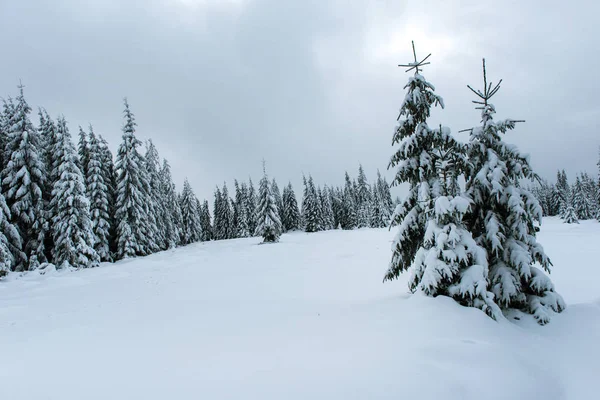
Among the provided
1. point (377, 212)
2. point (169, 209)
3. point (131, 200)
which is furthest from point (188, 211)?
point (377, 212)

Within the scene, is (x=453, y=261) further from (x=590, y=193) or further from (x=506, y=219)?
(x=590, y=193)

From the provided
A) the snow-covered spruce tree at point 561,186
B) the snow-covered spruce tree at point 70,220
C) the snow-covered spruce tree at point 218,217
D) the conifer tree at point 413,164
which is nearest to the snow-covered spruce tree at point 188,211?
the snow-covered spruce tree at point 218,217

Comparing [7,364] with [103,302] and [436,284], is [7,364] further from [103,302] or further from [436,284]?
[436,284]

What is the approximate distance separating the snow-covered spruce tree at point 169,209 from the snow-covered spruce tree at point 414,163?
116 feet

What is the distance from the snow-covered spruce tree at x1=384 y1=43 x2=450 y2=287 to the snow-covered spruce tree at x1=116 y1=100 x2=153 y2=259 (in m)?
26.1

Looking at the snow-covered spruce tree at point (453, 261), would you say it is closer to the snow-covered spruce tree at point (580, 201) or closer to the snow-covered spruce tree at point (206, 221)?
the snow-covered spruce tree at point (206, 221)

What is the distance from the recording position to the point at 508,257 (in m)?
7.69

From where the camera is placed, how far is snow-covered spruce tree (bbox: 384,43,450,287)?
26.6 feet

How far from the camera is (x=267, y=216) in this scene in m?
37.8

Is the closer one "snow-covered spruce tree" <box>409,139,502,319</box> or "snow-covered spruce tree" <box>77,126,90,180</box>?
"snow-covered spruce tree" <box>409,139,502,319</box>

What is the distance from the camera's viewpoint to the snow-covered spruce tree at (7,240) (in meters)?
17.2

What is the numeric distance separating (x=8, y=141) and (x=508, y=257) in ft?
107

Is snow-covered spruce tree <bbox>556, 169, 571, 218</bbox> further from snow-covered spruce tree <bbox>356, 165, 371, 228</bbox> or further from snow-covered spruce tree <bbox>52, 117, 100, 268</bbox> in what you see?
snow-covered spruce tree <bbox>52, 117, 100, 268</bbox>

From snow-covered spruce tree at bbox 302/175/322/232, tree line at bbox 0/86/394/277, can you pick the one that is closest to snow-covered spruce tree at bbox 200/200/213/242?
snow-covered spruce tree at bbox 302/175/322/232
